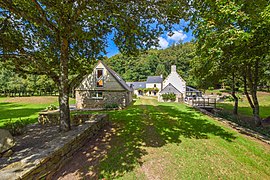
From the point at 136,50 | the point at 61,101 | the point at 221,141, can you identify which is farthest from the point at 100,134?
the point at 221,141

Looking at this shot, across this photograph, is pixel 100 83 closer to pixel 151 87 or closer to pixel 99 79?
pixel 99 79

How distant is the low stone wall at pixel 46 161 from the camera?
3169mm

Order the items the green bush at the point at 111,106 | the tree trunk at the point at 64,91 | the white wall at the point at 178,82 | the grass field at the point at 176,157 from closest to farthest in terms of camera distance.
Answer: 1. the grass field at the point at 176,157
2. the tree trunk at the point at 64,91
3. the green bush at the point at 111,106
4. the white wall at the point at 178,82

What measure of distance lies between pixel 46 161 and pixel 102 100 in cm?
1615

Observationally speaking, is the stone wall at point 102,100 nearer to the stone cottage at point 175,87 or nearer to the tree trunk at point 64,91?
the tree trunk at point 64,91

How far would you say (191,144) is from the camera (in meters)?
6.32

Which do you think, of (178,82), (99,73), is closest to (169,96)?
(178,82)

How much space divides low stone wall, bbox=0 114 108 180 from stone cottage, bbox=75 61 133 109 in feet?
45.1

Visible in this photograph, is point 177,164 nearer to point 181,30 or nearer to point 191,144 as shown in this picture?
point 191,144

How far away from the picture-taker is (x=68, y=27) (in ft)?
18.7

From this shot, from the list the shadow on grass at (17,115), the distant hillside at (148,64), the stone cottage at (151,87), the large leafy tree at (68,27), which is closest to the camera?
the large leafy tree at (68,27)

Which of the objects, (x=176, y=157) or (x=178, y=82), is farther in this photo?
(x=178, y=82)

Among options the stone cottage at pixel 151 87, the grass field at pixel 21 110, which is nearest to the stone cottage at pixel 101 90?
the grass field at pixel 21 110

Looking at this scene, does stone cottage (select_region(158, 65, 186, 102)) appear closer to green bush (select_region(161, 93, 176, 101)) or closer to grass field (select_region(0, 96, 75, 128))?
green bush (select_region(161, 93, 176, 101))
